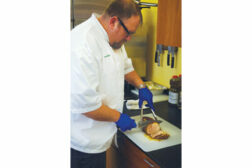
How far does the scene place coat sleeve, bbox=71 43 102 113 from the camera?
593 millimetres

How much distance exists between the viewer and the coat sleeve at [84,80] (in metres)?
0.59

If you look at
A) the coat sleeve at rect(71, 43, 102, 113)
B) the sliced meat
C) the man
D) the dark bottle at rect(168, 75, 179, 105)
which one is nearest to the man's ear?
the man

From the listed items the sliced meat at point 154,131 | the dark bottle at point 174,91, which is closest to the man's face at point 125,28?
the sliced meat at point 154,131

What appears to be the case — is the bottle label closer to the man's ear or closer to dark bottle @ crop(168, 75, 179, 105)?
dark bottle @ crop(168, 75, 179, 105)

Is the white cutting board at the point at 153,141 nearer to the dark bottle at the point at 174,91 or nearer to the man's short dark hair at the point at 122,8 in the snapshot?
the dark bottle at the point at 174,91

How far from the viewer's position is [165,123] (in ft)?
3.29

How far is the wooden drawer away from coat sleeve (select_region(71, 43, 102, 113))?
0.99 ft

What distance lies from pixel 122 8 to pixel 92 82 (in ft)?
0.93

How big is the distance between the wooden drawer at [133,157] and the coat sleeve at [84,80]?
0.30 metres
